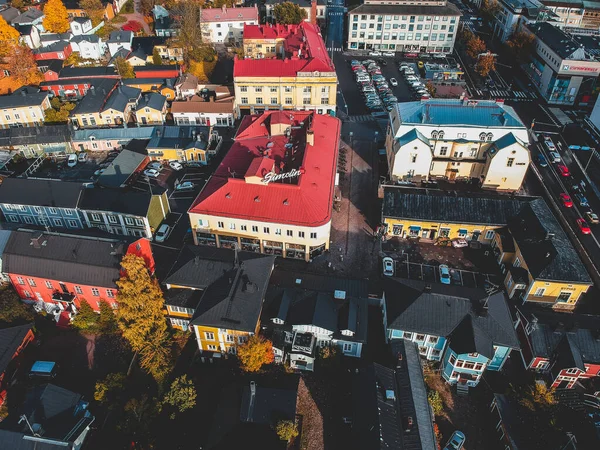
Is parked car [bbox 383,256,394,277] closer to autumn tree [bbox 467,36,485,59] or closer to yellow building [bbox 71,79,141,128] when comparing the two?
yellow building [bbox 71,79,141,128]

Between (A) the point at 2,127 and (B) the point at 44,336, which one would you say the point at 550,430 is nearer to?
(B) the point at 44,336

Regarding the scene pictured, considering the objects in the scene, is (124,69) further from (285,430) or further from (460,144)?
(285,430)

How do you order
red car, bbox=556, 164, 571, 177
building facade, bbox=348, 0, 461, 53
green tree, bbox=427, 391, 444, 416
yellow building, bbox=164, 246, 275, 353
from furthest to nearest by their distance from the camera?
1. building facade, bbox=348, 0, 461, 53
2. red car, bbox=556, 164, 571, 177
3. yellow building, bbox=164, 246, 275, 353
4. green tree, bbox=427, 391, 444, 416

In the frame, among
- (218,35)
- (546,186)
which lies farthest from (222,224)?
(218,35)

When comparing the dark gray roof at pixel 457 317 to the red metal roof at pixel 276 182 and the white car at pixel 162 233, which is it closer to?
the red metal roof at pixel 276 182

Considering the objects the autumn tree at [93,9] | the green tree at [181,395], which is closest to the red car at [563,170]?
the green tree at [181,395]

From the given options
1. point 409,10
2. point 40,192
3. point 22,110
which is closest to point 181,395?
point 40,192

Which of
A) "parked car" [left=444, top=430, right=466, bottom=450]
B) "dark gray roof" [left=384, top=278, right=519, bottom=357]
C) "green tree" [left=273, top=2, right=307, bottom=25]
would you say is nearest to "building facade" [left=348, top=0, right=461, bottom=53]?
"green tree" [left=273, top=2, right=307, bottom=25]
